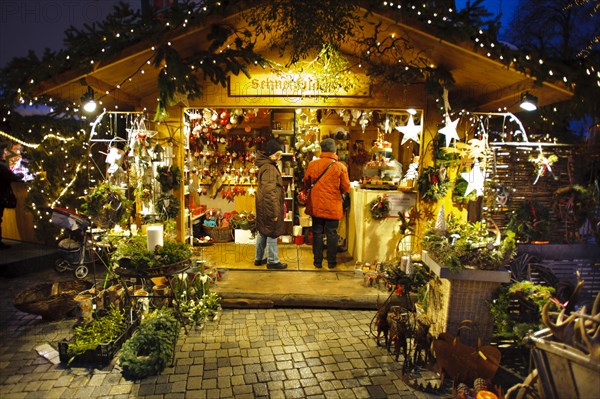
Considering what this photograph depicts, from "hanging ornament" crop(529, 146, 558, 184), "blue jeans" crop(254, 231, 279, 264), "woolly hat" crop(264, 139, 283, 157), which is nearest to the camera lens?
"hanging ornament" crop(529, 146, 558, 184)

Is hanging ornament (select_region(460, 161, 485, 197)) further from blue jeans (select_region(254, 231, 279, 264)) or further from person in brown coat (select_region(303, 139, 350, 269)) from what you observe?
blue jeans (select_region(254, 231, 279, 264))

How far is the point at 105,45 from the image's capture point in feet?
16.8

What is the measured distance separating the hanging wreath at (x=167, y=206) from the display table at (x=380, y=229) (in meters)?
3.34

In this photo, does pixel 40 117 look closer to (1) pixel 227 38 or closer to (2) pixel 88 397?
(1) pixel 227 38

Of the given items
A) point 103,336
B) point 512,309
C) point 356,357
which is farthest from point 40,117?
point 512,309

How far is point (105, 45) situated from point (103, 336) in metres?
3.75

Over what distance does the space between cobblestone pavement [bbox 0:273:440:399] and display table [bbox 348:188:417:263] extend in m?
1.75

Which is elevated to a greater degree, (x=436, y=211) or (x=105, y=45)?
(x=105, y=45)

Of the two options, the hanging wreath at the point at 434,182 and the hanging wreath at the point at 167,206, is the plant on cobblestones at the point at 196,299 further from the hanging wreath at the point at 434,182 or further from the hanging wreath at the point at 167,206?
the hanging wreath at the point at 434,182

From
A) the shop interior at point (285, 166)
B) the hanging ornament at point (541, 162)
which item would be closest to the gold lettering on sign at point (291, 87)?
the shop interior at point (285, 166)

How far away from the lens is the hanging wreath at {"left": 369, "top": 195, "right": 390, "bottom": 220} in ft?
21.9

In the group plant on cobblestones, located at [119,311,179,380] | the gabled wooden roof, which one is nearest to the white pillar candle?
plant on cobblestones, located at [119,311,179,380]

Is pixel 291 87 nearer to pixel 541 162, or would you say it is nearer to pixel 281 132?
pixel 281 132

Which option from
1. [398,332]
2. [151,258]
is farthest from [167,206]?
[398,332]
